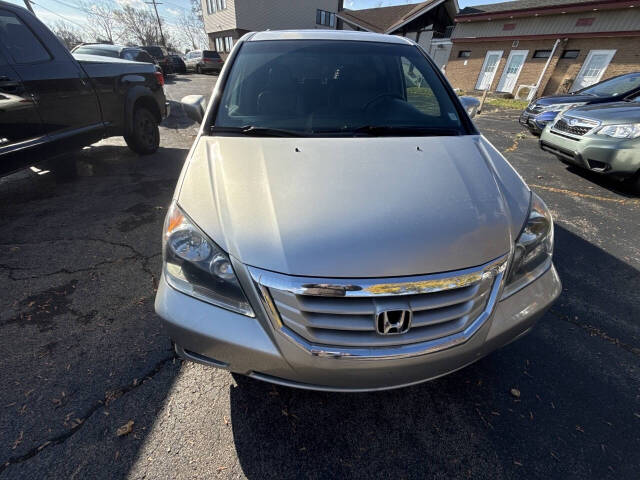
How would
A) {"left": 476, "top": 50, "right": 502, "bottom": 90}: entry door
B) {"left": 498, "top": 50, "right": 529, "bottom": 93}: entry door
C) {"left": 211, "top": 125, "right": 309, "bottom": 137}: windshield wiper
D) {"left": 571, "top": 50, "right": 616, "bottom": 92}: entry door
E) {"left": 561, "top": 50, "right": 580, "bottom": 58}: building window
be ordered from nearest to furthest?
{"left": 211, "top": 125, "right": 309, "bottom": 137}: windshield wiper < {"left": 571, "top": 50, "right": 616, "bottom": 92}: entry door < {"left": 561, "top": 50, "right": 580, "bottom": 58}: building window < {"left": 498, "top": 50, "right": 529, "bottom": 93}: entry door < {"left": 476, "top": 50, "right": 502, "bottom": 90}: entry door

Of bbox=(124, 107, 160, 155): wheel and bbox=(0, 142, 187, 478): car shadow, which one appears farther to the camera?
bbox=(124, 107, 160, 155): wheel

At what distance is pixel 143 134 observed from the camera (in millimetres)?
5051

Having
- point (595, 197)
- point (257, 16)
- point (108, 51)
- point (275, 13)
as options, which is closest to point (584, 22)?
point (595, 197)

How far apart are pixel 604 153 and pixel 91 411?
19.9ft

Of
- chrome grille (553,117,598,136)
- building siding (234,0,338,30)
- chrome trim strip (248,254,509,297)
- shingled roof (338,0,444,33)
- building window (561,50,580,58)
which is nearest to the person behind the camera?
chrome trim strip (248,254,509,297)

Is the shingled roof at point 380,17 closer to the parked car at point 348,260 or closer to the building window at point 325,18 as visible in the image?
the building window at point 325,18

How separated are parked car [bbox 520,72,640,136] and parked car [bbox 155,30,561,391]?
6792mm

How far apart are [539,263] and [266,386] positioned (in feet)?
5.15

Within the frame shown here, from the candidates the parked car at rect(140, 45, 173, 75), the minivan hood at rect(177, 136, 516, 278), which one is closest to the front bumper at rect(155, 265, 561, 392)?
the minivan hood at rect(177, 136, 516, 278)

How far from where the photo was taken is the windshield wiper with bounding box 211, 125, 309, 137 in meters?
1.81

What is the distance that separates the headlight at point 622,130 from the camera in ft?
12.8

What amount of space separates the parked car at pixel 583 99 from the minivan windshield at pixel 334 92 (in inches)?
229

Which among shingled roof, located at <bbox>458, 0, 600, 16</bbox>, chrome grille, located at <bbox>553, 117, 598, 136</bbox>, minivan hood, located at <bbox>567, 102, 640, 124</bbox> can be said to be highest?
shingled roof, located at <bbox>458, 0, 600, 16</bbox>

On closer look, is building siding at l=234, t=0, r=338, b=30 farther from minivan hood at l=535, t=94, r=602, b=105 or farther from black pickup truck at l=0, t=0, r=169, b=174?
black pickup truck at l=0, t=0, r=169, b=174
